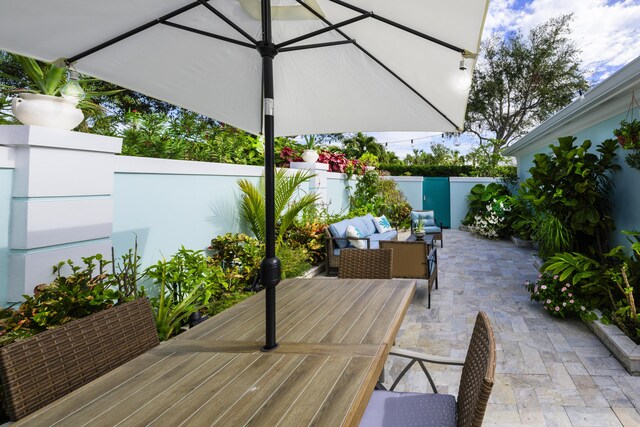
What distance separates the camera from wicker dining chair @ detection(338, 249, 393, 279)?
10.5 feet

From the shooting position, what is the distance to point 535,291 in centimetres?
454

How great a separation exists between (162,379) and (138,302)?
0.58m

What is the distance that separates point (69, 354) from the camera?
4.58 feet

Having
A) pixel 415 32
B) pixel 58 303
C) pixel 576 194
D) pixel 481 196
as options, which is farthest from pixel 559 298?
pixel 481 196

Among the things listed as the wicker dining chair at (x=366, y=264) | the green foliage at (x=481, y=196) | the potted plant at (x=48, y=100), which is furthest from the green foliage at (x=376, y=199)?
the potted plant at (x=48, y=100)

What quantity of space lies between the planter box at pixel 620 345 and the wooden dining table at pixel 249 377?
93.8 inches

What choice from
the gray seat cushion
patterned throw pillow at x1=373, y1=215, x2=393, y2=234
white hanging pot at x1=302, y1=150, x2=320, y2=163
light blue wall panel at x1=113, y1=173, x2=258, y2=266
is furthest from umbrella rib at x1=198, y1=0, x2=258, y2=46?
patterned throw pillow at x1=373, y1=215, x2=393, y2=234

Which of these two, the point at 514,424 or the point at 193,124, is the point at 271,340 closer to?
the point at 514,424

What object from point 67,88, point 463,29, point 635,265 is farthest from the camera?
point 635,265

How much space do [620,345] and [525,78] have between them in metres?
19.9

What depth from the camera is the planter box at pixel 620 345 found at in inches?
113

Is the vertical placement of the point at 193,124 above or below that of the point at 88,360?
above

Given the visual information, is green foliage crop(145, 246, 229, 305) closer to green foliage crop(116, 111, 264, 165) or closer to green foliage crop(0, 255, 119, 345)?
green foliage crop(0, 255, 119, 345)

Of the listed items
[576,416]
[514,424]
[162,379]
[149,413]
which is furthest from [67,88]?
[576,416]
